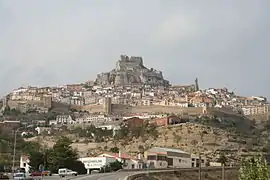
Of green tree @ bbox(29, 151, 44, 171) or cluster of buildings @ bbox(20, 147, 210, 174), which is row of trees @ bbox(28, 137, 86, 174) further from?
cluster of buildings @ bbox(20, 147, 210, 174)

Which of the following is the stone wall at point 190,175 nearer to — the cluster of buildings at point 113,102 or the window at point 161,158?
the window at point 161,158

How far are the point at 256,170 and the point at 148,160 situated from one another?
220 feet

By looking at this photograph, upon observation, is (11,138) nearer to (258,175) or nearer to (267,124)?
(267,124)

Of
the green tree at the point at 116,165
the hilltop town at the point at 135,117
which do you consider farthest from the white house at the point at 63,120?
the green tree at the point at 116,165

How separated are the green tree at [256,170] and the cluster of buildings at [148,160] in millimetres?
56724

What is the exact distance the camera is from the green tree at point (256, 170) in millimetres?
18375

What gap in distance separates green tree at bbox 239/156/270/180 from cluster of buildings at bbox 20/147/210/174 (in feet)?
186

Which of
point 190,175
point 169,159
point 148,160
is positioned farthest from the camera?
point 169,159

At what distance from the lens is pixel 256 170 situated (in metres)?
18.7

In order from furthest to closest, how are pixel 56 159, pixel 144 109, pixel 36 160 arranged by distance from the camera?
pixel 144 109 → pixel 36 160 → pixel 56 159

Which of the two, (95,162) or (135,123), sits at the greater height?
(135,123)

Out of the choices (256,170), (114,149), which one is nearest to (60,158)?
(114,149)

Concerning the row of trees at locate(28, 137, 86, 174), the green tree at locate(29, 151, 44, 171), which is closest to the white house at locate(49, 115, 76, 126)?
the green tree at locate(29, 151, 44, 171)

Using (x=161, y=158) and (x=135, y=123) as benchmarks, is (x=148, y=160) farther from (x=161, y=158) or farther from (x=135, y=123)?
(x=135, y=123)
